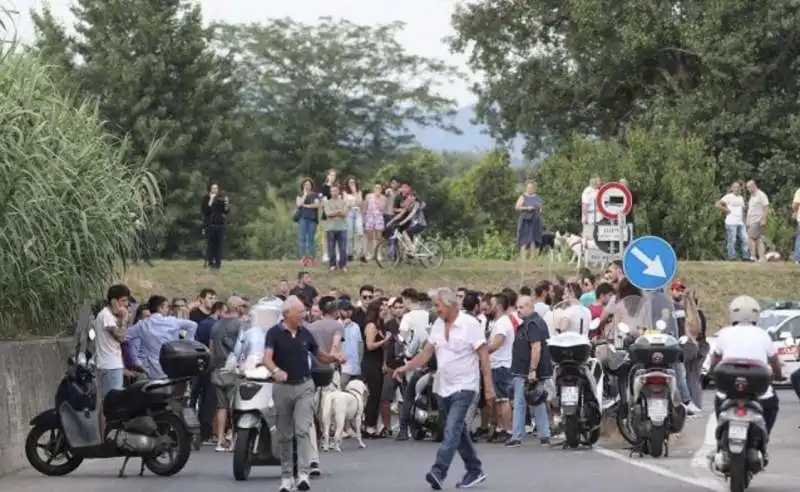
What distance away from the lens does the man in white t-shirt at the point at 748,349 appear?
16.5 meters

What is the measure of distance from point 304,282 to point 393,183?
11.9 m

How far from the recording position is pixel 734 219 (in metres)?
45.4

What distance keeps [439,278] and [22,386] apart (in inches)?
949

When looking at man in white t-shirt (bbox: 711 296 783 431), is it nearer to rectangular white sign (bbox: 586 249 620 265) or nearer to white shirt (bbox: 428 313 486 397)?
white shirt (bbox: 428 313 486 397)

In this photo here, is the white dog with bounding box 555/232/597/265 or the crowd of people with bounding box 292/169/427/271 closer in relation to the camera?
the crowd of people with bounding box 292/169/427/271

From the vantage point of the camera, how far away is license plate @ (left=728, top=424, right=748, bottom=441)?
52.1 feet

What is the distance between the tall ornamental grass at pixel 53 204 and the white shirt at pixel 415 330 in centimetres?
407

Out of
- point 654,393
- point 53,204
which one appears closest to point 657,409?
point 654,393

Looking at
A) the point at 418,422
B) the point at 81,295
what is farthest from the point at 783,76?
the point at 81,295

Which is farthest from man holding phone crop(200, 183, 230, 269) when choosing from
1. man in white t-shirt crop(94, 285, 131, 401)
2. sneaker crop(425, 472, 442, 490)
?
sneaker crop(425, 472, 442, 490)

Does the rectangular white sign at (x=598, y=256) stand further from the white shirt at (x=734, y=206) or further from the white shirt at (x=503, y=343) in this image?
the white shirt at (x=503, y=343)

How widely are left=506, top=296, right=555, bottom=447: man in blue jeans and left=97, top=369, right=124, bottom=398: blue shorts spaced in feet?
16.6

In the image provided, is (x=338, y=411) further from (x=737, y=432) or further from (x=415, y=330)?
(x=737, y=432)

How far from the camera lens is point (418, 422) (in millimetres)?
25141
